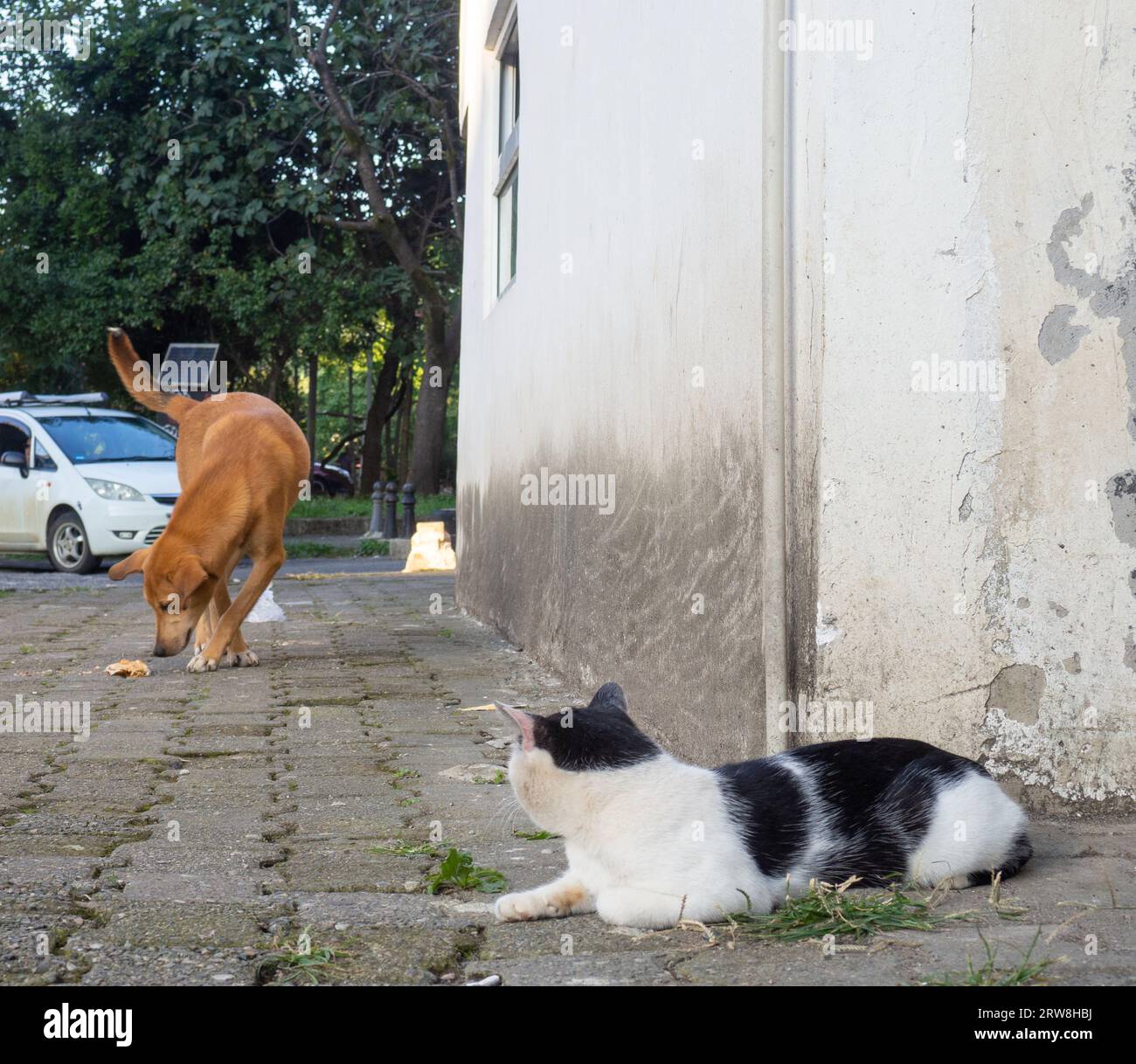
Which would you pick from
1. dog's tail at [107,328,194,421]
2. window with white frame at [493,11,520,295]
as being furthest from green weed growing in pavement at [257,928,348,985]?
window with white frame at [493,11,520,295]

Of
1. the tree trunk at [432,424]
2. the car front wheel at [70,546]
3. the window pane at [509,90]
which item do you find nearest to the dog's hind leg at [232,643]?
the window pane at [509,90]

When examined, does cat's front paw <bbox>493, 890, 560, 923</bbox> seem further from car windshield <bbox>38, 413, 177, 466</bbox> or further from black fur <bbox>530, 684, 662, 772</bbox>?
car windshield <bbox>38, 413, 177, 466</bbox>

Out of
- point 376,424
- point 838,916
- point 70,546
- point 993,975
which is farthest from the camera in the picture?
point 376,424

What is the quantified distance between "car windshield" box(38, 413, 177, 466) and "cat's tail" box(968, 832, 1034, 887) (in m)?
13.1

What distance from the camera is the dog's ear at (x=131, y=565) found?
6652 mm

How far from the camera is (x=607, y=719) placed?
9.30ft

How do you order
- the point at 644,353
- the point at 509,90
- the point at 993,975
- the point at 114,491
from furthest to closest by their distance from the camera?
1. the point at 114,491
2. the point at 509,90
3. the point at 644,353
4. the point at 993,975

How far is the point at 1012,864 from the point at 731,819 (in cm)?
67

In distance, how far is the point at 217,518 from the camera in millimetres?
6582

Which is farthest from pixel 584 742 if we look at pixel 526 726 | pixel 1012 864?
pixel 1012 864

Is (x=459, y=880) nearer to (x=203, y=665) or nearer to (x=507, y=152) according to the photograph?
(x=203, y=665)

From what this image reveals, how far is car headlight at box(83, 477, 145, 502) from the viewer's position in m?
13.9

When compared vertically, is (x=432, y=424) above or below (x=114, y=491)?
above
